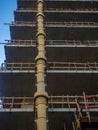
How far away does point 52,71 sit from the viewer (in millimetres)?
16031

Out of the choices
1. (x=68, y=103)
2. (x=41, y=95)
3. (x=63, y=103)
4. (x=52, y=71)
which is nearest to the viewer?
(x=41, y=95)

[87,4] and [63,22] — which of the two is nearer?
[63,22]

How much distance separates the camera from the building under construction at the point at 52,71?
1341 cm

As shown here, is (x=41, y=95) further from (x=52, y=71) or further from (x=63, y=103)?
(x=52, y=71)

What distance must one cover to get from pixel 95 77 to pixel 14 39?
25.9 ft

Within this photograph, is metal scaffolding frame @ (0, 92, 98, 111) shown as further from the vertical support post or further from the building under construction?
the vertical support post

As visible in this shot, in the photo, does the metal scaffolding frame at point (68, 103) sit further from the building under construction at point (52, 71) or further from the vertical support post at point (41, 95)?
the vertical support post at point (41, 95)

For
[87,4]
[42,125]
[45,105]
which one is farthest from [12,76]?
[87,4]

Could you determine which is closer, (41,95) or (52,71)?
(41,95)

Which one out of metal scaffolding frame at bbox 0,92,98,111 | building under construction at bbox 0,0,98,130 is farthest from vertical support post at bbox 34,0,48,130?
metal scaffolding frame at bbox 0,92,98,111

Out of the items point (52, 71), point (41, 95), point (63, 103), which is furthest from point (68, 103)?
point (52, 71)

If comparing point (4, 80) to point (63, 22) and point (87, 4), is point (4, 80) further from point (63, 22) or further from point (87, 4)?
point (87, 4)

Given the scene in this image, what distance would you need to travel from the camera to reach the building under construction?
44.0ft

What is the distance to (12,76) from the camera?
52.7ft
